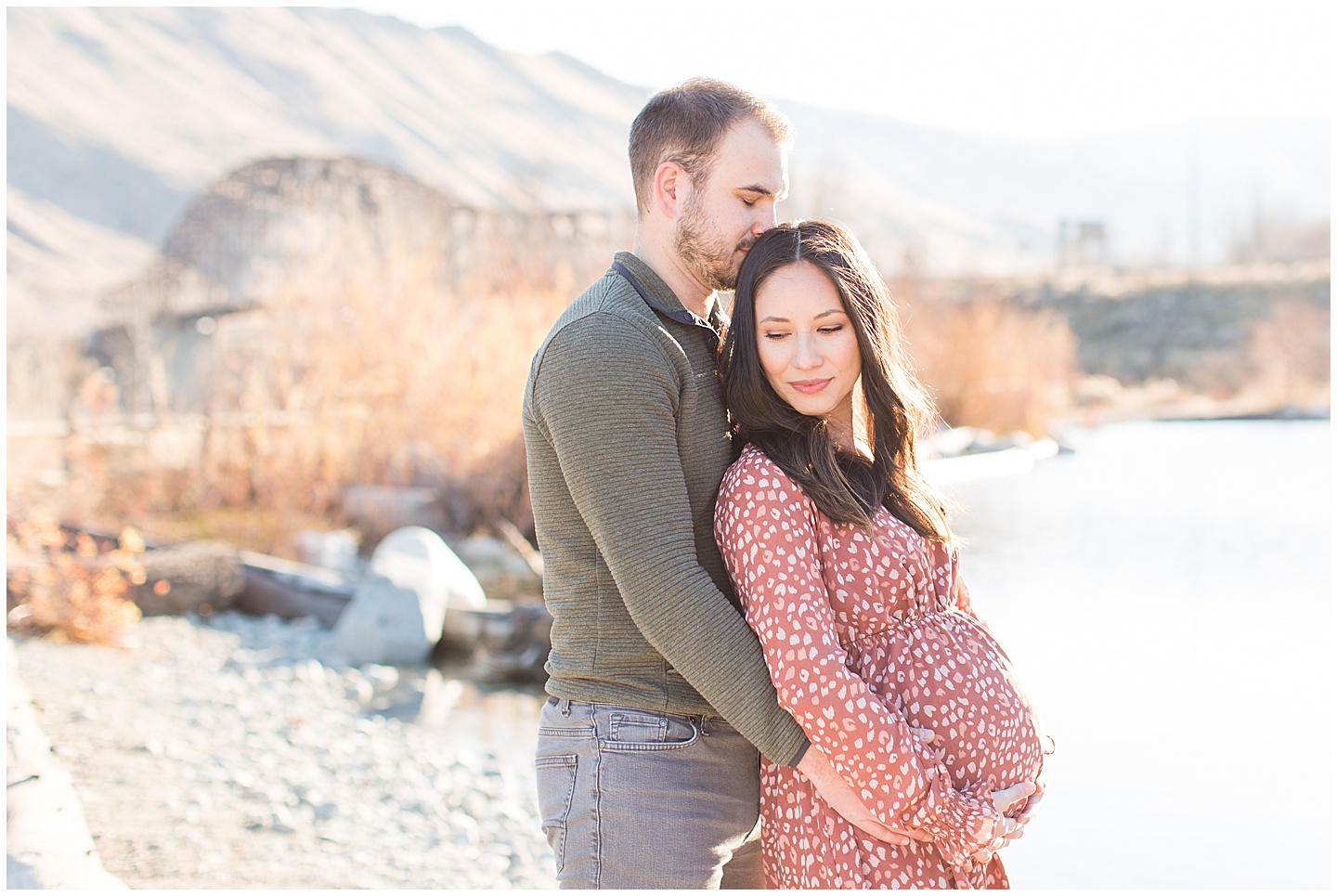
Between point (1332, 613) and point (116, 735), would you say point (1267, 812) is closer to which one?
point (1332, 613)

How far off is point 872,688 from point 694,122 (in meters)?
1.05

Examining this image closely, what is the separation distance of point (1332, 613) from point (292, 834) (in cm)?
797

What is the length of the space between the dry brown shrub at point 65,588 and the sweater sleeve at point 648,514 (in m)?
6.07

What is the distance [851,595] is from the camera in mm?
2162

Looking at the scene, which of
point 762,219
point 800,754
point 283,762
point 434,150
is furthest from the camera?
point 434,150

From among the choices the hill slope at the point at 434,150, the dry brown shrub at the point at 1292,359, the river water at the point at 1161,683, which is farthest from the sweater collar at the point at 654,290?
the dry brown shrub at the point at 1292,359

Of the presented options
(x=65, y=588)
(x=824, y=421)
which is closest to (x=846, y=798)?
(x=824, y=421)

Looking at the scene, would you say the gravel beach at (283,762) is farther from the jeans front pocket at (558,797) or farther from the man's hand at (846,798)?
the man's hand at (846,798)

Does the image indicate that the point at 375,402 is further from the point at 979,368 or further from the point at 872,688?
the point at 979,368

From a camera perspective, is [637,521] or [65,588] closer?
[637,521]

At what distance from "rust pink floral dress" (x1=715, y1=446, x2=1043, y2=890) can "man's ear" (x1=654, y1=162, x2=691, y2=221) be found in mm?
472

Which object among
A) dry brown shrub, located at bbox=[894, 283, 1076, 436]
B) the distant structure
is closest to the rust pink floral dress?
dry brown shrub, located at bbox=[894, 283, 1076, 436]

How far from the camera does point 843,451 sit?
7.65 ft

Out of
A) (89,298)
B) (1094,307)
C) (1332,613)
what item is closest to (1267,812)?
(1332,613)
